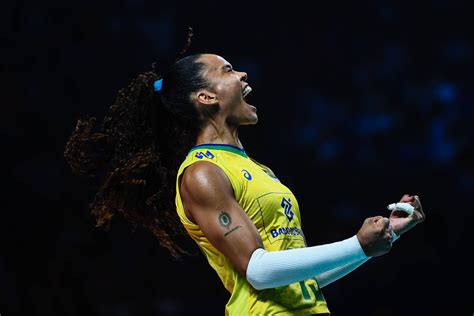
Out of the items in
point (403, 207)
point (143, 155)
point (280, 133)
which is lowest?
point (280, 133)

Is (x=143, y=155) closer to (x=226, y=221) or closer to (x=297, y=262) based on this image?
(x=226, y=221)

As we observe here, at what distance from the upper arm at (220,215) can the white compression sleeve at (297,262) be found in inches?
1.7

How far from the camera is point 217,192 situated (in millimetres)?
1879

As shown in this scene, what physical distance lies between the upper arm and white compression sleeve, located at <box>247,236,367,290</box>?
0.04 meters

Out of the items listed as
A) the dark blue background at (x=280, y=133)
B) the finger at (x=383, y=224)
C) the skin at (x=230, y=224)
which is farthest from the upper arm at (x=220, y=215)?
the dark blue background at (x=280, y=133)

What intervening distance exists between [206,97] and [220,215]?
1.57 feet

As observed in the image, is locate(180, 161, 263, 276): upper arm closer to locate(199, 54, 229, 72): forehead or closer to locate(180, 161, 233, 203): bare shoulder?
locate(180, 161, 233, 203): bare shoulder

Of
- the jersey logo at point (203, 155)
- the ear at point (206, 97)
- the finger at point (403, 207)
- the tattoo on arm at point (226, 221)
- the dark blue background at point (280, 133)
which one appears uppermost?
the ear at point (206, 97)

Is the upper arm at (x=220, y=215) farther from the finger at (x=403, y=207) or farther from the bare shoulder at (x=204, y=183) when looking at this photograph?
the finger at (x=403, y=207)

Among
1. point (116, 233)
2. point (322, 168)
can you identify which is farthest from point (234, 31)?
point (116, 233)

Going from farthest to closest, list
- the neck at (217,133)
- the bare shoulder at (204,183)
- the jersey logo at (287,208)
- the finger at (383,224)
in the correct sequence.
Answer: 1. the neck at (217,133)
2. the jersey logo at (287,208)
3. the bare shoulder at (204,183)
4. the finger at (383,224)

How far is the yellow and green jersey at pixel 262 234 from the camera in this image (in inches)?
74.8

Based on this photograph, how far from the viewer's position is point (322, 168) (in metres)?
3.97

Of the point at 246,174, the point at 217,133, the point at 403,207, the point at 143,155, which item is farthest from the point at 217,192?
the point at 143,155
